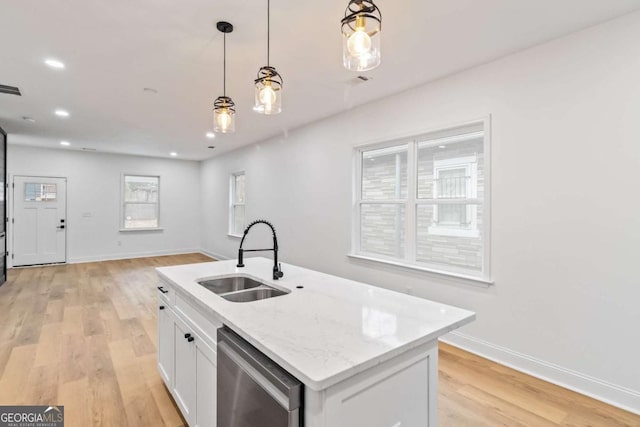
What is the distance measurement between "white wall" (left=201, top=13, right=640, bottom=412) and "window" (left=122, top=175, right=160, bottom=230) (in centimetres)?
736

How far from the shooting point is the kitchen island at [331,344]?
3.40 ft

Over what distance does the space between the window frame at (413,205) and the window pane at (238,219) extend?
146 inches

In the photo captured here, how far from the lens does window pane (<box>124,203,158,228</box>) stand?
8289 millimetres

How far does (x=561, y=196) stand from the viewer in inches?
98.0

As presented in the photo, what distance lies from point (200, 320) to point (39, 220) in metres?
7.79

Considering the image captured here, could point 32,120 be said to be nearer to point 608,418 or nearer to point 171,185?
point 171,185

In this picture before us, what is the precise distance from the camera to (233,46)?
2.66 metres

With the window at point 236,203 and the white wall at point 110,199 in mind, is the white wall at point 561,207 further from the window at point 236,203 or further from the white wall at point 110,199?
the white wall at point 110,199

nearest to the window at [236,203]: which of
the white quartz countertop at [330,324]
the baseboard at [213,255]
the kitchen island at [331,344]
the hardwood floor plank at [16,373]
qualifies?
the baseboard at [213,255]

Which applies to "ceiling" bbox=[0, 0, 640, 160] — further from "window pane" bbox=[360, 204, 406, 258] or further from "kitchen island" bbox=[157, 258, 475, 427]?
"kitchen island" bbox=[157, 258, 475, 427]

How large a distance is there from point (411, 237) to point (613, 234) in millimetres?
1679

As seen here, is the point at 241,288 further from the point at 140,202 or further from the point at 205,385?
the point at 140,202

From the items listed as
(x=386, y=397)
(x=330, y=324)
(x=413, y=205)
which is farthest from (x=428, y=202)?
(x=386, y=397)

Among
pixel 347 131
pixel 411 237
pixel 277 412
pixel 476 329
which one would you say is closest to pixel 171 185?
pixel 347 131
